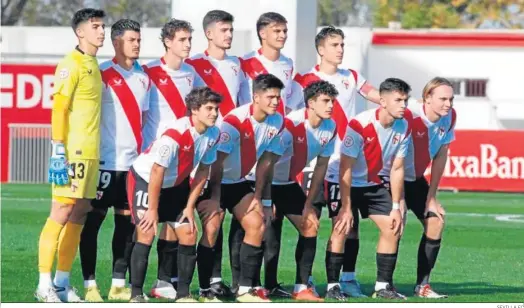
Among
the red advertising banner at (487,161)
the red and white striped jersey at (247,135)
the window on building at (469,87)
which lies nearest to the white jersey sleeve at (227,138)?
the red and white striped jersey at (247,135)

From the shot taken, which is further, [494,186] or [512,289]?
[494,186]

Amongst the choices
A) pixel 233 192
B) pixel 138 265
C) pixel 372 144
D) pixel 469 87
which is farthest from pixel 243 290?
pixel 469 87

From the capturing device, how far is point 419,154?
39.4 ft

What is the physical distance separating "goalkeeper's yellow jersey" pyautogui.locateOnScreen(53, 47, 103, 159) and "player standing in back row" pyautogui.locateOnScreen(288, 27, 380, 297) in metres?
2.08

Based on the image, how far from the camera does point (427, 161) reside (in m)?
12.1

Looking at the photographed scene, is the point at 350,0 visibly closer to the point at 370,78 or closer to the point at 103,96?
the point at 370,78

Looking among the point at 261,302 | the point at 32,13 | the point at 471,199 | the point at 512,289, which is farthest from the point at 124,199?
the point at 32,13

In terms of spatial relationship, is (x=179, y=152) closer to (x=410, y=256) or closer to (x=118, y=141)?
(x=118, y=141)

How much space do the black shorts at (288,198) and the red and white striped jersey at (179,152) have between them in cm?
94

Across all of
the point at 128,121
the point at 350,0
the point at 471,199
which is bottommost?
the point at 471,199

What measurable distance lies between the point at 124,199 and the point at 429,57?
3029 centimetres

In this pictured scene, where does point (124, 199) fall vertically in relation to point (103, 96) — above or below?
below

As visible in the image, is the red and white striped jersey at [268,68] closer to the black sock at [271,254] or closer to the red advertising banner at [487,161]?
the black sock at [271,254]

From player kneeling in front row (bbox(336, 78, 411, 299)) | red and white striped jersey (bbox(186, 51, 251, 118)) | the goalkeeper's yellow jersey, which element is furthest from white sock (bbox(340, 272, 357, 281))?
the goalkeeper's yellow jersey
